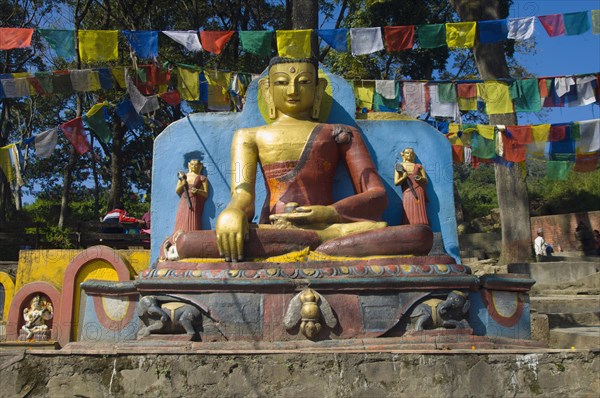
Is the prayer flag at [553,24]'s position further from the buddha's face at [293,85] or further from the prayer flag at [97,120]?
the prayer flag at [97,120]

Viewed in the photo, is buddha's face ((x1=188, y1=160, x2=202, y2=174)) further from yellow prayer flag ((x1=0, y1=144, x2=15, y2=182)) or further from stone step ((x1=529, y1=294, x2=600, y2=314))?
stone step ((x1=529, y1=294, x2=600, y2=314))

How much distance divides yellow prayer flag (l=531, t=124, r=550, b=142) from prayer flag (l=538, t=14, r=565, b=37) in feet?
5.36

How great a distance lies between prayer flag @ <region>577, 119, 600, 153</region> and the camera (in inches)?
427

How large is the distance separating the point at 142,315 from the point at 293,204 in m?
2.04

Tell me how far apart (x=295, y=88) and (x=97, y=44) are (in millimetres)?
3539

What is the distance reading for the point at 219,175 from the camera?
8031 mm

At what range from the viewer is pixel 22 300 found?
27.5 ft

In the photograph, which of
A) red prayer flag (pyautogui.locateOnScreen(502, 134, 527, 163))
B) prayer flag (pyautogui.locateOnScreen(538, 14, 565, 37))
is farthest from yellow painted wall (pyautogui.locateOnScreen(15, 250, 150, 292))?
prayer flag (pyautogui.locateOnScreen(538, 14, 565, 37))

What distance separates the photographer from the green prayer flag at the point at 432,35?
1022 centimetres

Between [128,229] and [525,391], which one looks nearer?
[525,391]

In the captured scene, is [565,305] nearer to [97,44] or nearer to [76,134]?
[76,134]

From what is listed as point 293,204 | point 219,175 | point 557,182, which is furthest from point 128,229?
point 557,182

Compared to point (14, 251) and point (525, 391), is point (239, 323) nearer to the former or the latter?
point (525, 391)

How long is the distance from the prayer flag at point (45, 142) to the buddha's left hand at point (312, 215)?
4643 millimetres
